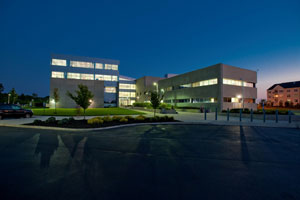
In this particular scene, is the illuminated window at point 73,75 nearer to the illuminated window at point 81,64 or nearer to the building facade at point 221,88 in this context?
the illuminated window at point 81,64

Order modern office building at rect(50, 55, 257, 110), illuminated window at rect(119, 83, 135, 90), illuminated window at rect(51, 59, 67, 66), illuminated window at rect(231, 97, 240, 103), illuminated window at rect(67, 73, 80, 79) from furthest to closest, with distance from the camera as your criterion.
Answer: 1. illuminated window at rect(119, 83, 135, 90)
2. illuminated window at rect(67, 73, 80, 79)
3. illuminated window at rect(51, 59, 67, 66)
4. illuminated window at rect(231, 97, 240, 103)
5. modern office building at rect(50, 55, 257, 110)

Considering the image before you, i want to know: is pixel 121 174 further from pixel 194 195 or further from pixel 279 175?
pixel 279 175

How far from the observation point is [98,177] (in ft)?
11.6

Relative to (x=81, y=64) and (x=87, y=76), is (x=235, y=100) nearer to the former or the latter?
(x=87, y=76)

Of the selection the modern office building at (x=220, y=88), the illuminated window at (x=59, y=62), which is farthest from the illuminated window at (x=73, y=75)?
the modern office building at (x=220, y=88)

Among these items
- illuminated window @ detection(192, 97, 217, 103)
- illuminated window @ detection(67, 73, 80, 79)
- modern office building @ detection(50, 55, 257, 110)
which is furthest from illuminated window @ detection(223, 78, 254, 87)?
illuminated window @ detection(67, 73, 80, 79)

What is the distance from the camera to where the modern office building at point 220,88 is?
93.7 feet

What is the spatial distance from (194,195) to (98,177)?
2310 mm

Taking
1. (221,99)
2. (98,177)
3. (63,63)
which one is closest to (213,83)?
(221,99)

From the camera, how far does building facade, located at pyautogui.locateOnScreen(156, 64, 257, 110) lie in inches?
1124

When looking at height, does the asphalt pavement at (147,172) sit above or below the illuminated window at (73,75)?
below

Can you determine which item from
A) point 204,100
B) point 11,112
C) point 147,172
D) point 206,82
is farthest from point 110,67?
point 147,172

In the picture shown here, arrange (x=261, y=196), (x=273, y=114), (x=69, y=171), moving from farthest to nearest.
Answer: (x=273, y=114) < (x=69, y=171) < (x=261, y=196)

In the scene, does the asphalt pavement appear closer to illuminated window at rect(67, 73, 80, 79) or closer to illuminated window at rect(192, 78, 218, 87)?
illuminated window at rect(192, 78, 218, 87)
